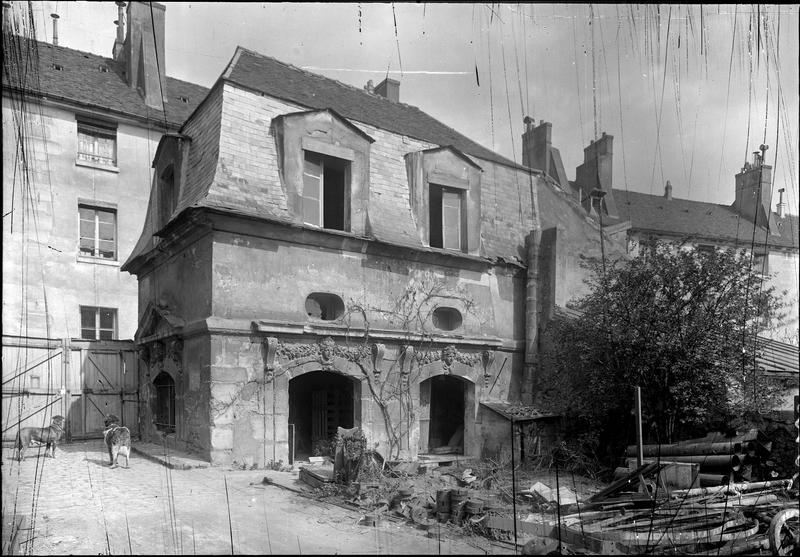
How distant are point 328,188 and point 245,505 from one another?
8492mm

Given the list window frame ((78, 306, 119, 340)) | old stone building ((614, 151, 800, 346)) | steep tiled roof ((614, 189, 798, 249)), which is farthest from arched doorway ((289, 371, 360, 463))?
steep tiled roof ((614, 189, 798, 249))

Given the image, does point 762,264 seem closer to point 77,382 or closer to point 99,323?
point 77,382

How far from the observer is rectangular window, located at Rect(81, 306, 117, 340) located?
19906 mm

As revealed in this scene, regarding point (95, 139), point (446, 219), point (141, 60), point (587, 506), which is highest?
point (141, 60)

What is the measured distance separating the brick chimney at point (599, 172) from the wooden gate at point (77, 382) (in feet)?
80.5

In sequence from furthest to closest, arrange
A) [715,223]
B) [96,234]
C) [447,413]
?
1. [715,223]
2. [96,234]
3. [447,413]

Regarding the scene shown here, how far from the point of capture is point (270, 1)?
12.4 ft

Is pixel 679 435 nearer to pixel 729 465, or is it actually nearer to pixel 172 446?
pixel 729 465

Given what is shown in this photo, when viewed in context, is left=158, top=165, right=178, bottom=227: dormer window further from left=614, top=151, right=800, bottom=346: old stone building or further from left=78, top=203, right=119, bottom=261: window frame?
left=614, top=151, right=800, bottom=346: old stone building

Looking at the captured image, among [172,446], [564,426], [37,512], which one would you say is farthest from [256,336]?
[564,426]

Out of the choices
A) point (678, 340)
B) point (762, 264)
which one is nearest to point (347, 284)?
point (678, 340)

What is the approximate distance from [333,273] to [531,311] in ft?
19.8

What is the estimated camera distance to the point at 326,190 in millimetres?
14930

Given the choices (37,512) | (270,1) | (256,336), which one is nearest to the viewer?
(270,1)
